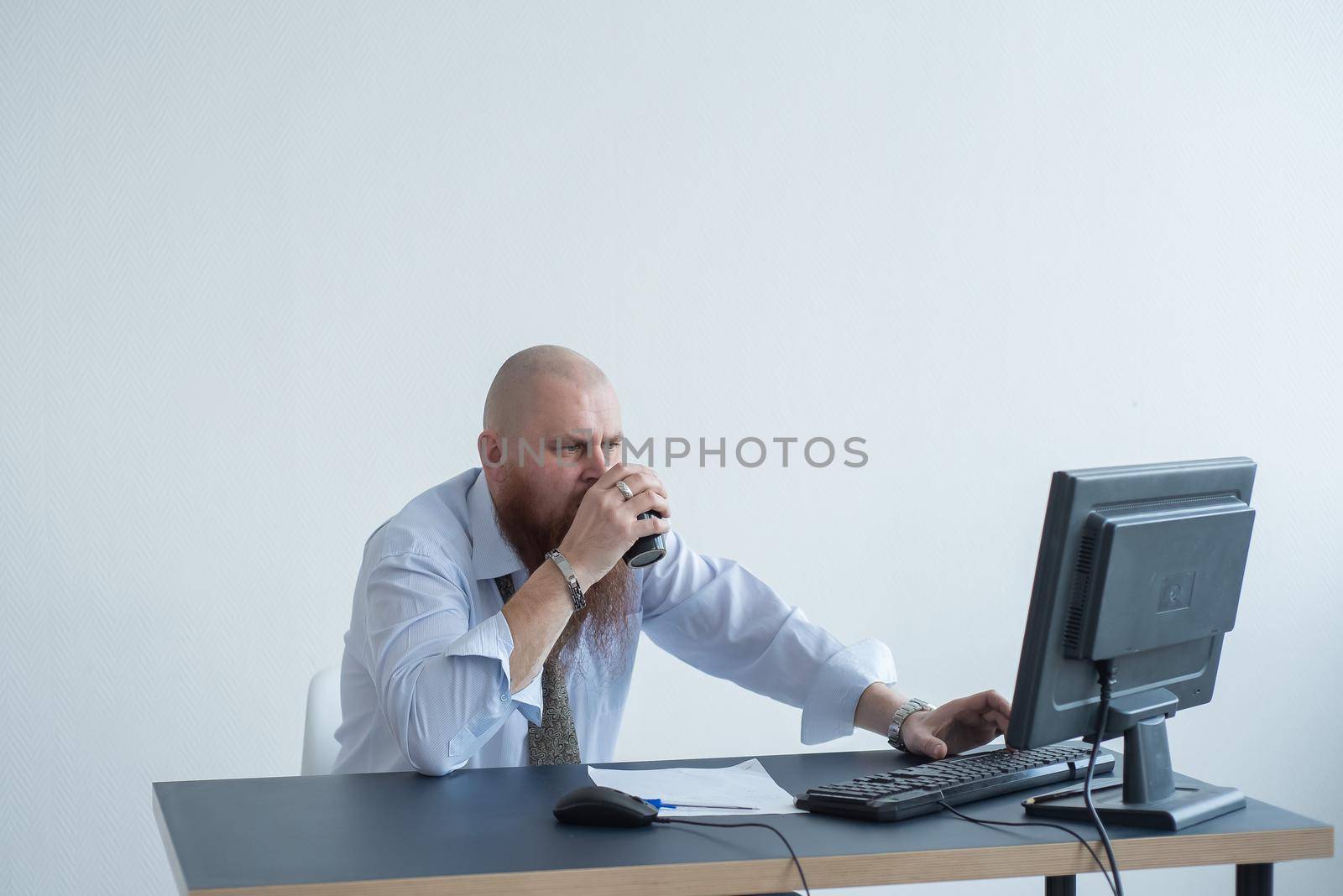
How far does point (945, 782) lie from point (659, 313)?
60.5 inches

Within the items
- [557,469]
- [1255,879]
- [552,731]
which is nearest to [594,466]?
[557,469]

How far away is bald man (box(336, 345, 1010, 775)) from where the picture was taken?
4.94ft

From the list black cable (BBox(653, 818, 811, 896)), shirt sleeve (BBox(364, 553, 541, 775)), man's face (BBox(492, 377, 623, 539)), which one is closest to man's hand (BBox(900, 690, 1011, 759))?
black cable (BBox(653, 818, 811, 896))

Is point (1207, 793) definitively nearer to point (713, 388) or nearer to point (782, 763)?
point (782, 763)

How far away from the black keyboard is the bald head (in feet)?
2.47

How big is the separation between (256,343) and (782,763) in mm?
1471

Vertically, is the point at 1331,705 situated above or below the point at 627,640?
below

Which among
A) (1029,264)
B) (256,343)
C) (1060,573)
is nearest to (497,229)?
(256,343)

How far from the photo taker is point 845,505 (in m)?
2.80

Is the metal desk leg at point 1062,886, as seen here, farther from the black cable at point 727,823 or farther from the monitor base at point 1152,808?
the black cable at point 727,823

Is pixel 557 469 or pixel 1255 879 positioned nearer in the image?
pixel 1255 879

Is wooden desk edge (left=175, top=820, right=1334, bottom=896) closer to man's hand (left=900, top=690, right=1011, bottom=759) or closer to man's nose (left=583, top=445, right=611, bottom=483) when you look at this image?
man's hand (left=900, top=690, right=1011, bottom=759)

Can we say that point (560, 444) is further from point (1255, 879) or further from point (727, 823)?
point (1255, 879)

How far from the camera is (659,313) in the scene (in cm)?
268
